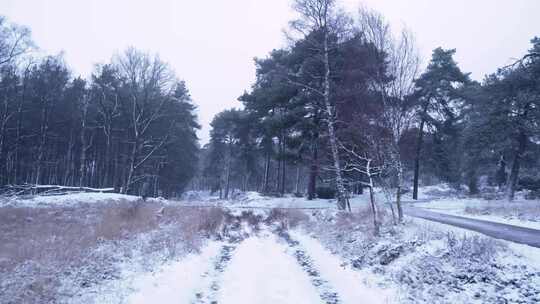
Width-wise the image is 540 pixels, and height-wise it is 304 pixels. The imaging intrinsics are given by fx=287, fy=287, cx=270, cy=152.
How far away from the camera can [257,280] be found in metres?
6.93

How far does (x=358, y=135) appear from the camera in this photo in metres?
12.5

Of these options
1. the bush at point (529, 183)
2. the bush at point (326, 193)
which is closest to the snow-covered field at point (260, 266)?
→ the bush at point (326, 193)

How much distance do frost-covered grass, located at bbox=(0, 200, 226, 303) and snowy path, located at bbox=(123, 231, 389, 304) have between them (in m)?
0.96

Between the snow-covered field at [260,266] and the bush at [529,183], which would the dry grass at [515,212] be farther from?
the bush at [529,183]

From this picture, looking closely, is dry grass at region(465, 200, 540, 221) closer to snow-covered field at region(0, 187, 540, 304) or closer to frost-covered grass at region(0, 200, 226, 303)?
snow-covered field at region(0, 187, 540, 304)

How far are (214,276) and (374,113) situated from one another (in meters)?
8.51

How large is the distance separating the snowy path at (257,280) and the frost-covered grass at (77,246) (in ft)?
3.15

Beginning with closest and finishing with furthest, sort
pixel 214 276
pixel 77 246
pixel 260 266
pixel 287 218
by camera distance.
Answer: pixel 214 276 → pixel 260 266 → pixel 77 246 → pixel 287 218

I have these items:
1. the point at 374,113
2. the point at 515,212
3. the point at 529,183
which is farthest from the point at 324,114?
the point at 529,183

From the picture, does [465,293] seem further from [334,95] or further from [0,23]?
[0,23]

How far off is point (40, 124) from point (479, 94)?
43.6 meters

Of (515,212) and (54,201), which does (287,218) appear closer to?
(515,212)

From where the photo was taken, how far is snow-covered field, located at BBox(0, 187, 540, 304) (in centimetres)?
532

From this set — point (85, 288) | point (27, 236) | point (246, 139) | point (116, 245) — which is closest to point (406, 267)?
point (85, 288)
